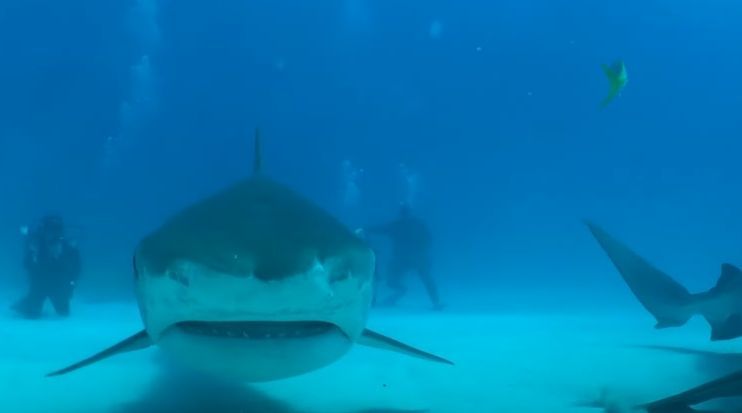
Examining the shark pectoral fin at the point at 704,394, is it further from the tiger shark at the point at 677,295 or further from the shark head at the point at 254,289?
the tiger shark at the point at 677,295

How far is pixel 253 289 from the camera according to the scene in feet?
5.42

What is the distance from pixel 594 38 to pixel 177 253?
248 feet

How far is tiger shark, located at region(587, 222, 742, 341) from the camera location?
378 centimetres

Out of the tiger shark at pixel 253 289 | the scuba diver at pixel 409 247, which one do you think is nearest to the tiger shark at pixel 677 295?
the tiger shark at pixel 253 289

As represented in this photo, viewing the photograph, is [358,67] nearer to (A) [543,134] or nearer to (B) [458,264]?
(A) [543,134]

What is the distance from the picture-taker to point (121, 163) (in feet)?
132

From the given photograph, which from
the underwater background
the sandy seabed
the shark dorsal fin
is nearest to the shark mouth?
the sandy seabed

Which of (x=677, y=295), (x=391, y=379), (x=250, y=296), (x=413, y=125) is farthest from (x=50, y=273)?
(x=413, y=125)

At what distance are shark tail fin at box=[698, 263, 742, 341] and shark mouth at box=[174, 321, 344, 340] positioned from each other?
114 inches

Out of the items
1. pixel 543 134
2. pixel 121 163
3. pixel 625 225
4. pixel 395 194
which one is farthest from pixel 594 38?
pixel 121 163

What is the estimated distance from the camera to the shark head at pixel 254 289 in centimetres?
167

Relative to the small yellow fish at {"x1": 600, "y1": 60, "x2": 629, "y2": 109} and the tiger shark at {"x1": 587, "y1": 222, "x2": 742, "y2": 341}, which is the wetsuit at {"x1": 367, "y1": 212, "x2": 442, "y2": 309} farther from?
the tiger shark at {"x1": 587, "y1": 222, "x2": 742, "y2": 341}

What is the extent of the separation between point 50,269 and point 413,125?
193 feet

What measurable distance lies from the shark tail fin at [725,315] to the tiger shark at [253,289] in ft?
8.70
